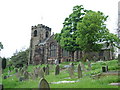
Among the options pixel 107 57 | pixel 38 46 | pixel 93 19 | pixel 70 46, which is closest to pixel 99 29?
pixel 93 19

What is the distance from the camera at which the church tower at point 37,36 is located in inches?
2317

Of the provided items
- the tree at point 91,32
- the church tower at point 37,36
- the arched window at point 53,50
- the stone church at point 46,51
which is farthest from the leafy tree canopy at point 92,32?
the church tower at point 37,36

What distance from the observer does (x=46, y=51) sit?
170 feet

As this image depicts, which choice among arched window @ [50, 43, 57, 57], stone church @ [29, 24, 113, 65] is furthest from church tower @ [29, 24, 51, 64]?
arched window @ [50, 43, 57, 57]

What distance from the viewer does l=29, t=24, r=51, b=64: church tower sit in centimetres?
5884

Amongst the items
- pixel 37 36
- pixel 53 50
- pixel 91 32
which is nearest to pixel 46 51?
pixel 53 50

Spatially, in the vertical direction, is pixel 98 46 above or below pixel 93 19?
below

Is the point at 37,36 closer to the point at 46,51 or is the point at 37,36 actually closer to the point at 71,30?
the point at 46,51

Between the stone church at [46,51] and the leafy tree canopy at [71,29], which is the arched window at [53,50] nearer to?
the stone church at [46,51]

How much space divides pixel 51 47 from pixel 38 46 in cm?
641

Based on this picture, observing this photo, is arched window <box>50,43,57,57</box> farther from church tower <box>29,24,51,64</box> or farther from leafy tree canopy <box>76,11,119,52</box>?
leafy tree canopy <box>76,11,119,52</box>

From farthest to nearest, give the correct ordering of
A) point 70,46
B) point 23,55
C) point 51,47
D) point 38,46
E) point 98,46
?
point 23,55 → point 38,46 → point 51,47 → point 70,46 → point 98,46

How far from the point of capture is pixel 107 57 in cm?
4650

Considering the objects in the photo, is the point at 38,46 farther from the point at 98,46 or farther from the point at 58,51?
the point at 98,46
